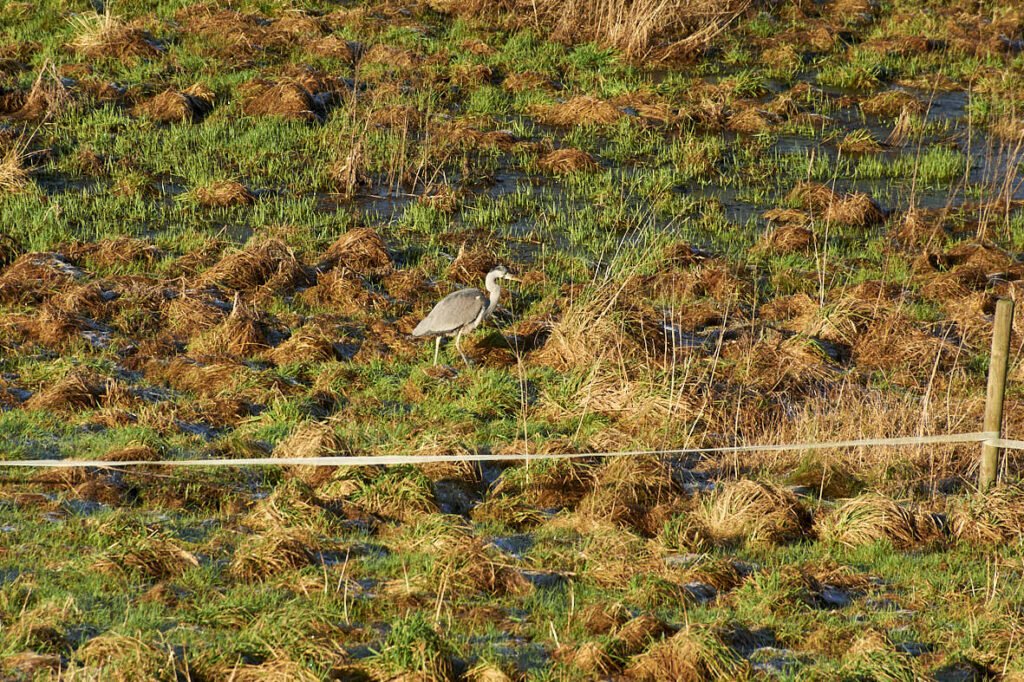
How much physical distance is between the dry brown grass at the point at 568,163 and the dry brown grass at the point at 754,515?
7.77m

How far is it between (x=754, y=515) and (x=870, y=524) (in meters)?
0.71

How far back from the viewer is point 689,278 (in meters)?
12.1

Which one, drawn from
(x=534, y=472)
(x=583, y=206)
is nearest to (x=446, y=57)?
(x=583, y=206)

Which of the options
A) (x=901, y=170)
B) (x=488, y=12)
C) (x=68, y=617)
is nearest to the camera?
(x=68, y=617)

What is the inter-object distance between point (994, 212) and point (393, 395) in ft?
26.8

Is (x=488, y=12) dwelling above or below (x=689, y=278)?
above

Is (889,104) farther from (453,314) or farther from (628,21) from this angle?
(453,314)

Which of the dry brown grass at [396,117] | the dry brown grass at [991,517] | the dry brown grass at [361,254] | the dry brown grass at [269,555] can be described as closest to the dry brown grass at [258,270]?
the dry brown grass at [361,254]

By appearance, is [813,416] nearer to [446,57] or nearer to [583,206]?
[583,206]

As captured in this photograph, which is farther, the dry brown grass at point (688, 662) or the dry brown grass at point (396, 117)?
the dry brown grass at point (396, 117)

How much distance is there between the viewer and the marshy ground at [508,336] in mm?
6238

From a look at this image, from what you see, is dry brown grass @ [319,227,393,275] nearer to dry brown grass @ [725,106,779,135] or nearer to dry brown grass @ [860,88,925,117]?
dry brown grass @ [725,106,779,135]

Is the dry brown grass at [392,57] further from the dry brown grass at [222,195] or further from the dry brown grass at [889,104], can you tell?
the dry brown grass at [889,104]

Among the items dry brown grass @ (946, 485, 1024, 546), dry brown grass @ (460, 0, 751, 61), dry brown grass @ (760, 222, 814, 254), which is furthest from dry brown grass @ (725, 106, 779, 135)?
dry brown grass @ (946, 485, 1024, 546)
